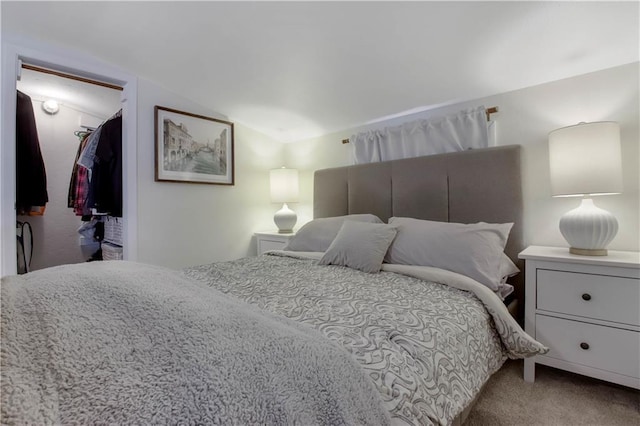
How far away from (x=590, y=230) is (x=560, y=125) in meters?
0.76

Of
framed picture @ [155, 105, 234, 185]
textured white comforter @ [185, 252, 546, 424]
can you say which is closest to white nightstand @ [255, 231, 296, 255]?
framed picture @ [155, 105, 234, 185]

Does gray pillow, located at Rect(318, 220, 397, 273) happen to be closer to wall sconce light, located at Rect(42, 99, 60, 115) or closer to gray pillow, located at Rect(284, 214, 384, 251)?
gray pillow, located at Rect(284, 214, 384, 251)

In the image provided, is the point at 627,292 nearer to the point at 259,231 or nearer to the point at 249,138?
the point at 259,231

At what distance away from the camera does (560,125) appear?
1.86 metres

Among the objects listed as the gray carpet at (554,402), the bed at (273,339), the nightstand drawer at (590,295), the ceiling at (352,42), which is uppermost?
the ceiling at (352,42)

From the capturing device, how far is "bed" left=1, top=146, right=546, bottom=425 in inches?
19.4

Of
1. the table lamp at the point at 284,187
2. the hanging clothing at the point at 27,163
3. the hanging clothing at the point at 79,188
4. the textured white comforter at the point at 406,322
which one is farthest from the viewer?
the table lamp at the point at 284,187

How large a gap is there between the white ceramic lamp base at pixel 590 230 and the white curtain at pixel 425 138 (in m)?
0.77

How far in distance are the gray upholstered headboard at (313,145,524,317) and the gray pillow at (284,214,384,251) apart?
28 cm

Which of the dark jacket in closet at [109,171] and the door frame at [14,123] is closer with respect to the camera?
the door frame at [14,123]

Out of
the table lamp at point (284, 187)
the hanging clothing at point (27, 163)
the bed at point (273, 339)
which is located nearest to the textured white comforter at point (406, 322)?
the bed at point (273, 339)

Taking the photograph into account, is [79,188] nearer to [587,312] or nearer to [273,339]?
[273,339]

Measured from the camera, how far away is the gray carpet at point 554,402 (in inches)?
50.6

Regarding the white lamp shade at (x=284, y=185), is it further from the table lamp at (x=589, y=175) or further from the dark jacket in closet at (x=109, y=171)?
the table lamp at (x=589, y=175)
